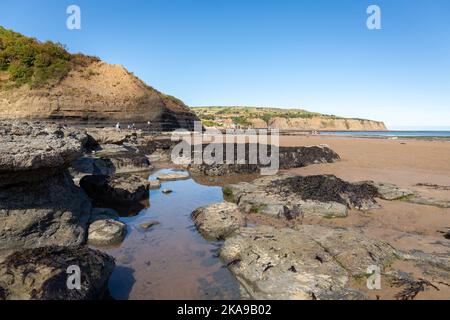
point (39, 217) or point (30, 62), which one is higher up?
point (30, 62)

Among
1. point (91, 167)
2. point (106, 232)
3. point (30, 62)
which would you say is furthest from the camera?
point (30, 62)

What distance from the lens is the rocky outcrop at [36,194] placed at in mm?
5312

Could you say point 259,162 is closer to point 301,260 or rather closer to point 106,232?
point 106,232

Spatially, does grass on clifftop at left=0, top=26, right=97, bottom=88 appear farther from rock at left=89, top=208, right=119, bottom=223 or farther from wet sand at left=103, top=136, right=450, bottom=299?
rock at left=89, top=208, right=119, bottom=223

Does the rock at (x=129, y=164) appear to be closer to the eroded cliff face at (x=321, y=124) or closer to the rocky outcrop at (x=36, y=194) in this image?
the rocky outcrop at (x=36, y=194)

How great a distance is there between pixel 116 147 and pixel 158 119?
20.3 m

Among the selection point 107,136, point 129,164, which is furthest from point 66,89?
point 129,164

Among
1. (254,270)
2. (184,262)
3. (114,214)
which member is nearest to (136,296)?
(184,262)

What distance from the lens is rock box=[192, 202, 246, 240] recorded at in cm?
656

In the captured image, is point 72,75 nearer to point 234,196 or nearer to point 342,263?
point 234,196

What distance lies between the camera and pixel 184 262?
5.34 meters

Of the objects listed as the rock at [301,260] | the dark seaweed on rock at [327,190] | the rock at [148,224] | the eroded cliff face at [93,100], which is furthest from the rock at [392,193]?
the eroded cliff face at [93,100]

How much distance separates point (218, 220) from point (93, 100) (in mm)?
31054

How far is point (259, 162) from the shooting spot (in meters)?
16.6
